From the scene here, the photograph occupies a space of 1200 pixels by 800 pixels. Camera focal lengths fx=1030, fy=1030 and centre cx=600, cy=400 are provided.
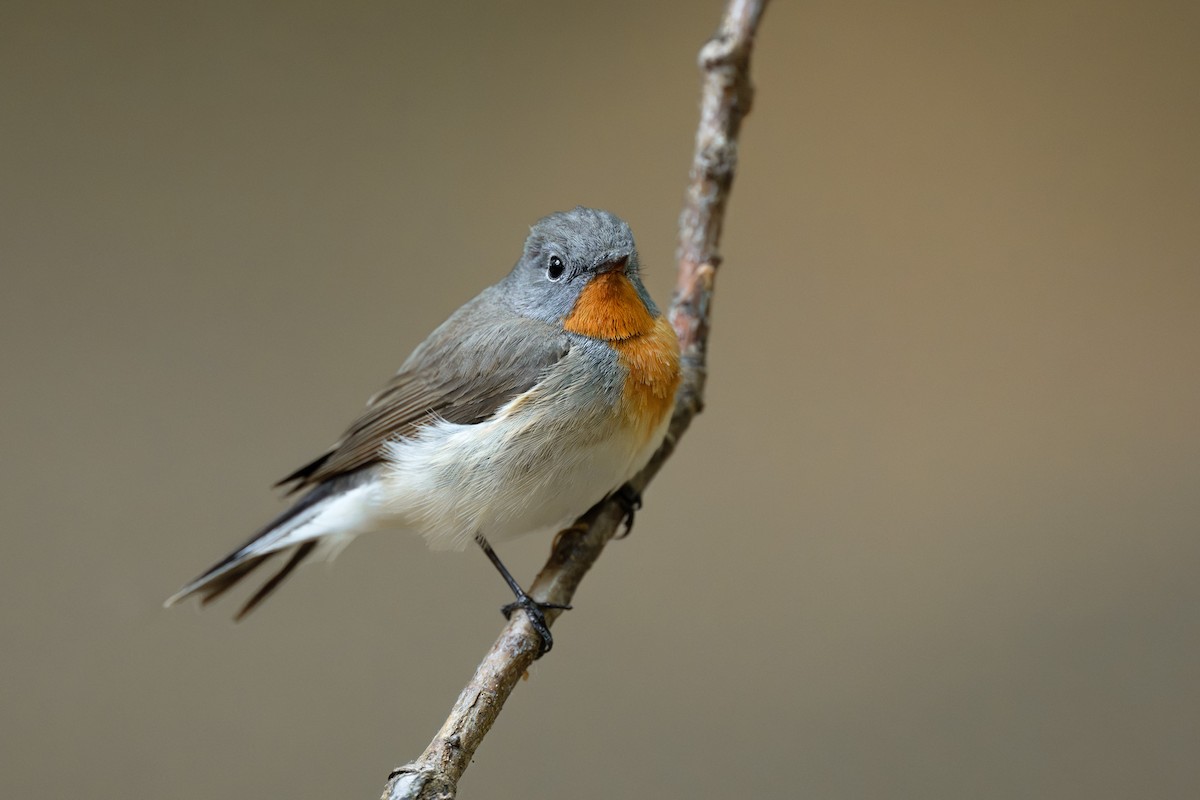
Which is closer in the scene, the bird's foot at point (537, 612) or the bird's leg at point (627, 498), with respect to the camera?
the bird's foot at point (537, 612)

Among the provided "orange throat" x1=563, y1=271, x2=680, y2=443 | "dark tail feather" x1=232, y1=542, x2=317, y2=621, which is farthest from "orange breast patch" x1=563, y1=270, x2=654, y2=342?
"dark tail feather" x1=232, y1=542, x2=317, y2=621

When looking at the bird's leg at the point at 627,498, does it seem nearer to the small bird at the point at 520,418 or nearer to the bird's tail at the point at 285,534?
the small bird at the point at 520,418

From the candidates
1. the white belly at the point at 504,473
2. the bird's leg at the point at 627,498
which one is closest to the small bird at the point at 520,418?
the white belly at the point at 504,473

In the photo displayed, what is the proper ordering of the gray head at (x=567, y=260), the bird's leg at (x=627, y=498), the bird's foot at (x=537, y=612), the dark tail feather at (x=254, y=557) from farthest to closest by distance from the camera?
1. the bird's leg at (x=627, y=498)
2. the dark tail feather at (x=254, y=557)
3. the gray head at (x=567, y=260)
4. the bird's foot at (x=537, y=612)

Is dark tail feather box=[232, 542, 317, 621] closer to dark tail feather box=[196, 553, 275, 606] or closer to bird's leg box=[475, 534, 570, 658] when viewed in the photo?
dark tail feather box=[196, 553, 275, 606]

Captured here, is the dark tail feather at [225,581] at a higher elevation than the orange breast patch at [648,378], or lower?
higher

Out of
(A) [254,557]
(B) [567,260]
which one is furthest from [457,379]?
(A) [254,557]

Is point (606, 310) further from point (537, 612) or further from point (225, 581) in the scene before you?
point (225, 581)

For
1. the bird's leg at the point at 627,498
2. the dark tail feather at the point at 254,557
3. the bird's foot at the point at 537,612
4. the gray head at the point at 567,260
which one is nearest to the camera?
the bird's foot at the point at 537,612

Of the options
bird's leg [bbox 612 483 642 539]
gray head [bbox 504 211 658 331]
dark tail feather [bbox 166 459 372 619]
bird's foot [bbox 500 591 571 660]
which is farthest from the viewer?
bird's leg [bbox 612 483 642 539]

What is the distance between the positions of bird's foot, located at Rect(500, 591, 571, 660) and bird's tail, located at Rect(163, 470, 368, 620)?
0.43 meters

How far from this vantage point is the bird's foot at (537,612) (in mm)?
1914

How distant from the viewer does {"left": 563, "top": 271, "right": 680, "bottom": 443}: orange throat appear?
204 cm

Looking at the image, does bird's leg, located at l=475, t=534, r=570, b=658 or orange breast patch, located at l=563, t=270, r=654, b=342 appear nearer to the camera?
bird's leg, located at l=475, t=534, r=570, b=658
